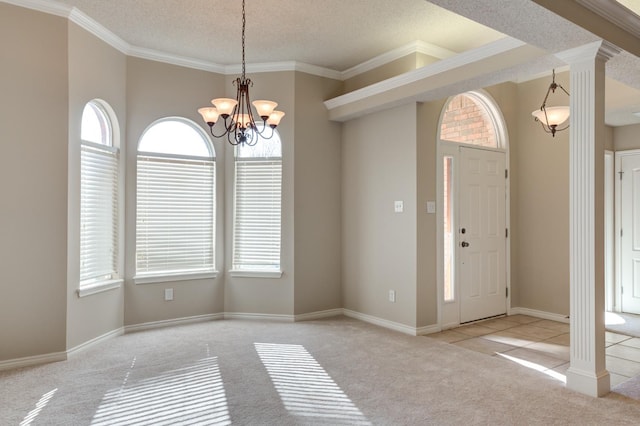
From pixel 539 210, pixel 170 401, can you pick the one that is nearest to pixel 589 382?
pixel 539 210

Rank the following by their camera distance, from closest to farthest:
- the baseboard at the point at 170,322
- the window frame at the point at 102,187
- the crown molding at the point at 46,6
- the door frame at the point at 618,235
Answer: the crown molding at the point at 46,6 < the window frame at the point at 102,187 < the baseboard at the point at 170,322 < the door frame at the point at 618,235

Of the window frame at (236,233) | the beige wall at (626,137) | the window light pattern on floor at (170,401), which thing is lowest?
the window light pattern on floor at (170,401)

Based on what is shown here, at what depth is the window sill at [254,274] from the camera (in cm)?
522

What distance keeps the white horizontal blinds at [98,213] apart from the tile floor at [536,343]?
3.50 metres

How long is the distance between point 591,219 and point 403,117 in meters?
2.24

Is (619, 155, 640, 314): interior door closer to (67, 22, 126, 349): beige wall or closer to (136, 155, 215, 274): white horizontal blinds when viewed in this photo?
(136, 155, 215, 274): white horizontal blinds

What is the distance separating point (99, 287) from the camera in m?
4.25

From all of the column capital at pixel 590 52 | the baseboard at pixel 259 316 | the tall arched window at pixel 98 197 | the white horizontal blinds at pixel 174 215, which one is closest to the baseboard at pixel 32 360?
the tall arched window at pixel 98 197

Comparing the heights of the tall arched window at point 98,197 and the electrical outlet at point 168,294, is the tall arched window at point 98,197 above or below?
above

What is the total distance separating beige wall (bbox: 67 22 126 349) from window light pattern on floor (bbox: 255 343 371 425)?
1623 millimetres

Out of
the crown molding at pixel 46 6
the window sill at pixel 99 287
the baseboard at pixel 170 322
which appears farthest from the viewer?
the baseboard at pixel 170 322

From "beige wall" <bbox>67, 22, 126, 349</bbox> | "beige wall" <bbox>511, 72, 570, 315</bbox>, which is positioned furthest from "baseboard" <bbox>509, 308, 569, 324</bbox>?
"beige wall" <bbox>67, 22, 126, 349</bbox>

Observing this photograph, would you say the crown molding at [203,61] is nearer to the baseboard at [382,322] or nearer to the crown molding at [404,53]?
the crown molding at [404,53]

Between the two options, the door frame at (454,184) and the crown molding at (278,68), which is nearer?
the door frame at (454,184)
